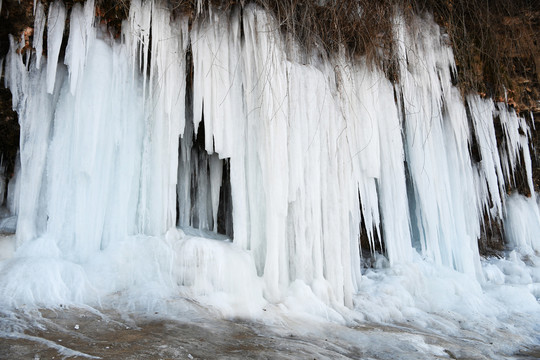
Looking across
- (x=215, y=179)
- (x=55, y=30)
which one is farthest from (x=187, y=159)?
(x=55, y=30)

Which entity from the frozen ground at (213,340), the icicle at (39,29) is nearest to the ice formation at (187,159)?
the icicle at (39,29)

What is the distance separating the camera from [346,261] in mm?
4629

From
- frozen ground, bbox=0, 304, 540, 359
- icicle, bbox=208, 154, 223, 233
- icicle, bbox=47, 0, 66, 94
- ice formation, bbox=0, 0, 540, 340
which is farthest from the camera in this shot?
icicle, bbox=208, 154, 223, 233

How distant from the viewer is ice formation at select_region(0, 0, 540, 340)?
12.8 feet

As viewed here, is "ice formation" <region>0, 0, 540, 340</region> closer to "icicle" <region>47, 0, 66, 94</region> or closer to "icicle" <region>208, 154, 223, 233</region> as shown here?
"icicle" <region>47, 0, 66, 94</region>

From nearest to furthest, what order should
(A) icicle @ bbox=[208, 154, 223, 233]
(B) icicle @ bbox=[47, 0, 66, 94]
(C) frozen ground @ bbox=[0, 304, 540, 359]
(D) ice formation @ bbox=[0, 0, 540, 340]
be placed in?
(C) frozen ground @ bbox=[0, 304, 540, 359] → (D) ice formation @ bbox=[0, 0, 540, 340] → (B) icicle @ bbox=[47, 0, 66, 94] → (A) icicle @ bbox=[208, 154, 223, 233]

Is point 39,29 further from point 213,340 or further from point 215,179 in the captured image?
point 213,340

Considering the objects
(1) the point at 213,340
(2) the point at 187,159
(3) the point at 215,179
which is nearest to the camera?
(1) the point at 213,340

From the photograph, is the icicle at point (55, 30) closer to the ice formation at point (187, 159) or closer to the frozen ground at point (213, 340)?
the ice formation at point (187, 159)

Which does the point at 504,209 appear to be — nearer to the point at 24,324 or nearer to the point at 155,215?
the point at 155,215

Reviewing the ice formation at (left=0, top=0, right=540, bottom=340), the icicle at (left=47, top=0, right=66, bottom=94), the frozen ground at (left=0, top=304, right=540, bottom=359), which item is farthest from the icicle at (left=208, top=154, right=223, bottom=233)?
the frozen ground at (left=0, top=304, right=540, bottom=359)

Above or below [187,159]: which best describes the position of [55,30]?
above

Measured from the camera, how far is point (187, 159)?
207 inches

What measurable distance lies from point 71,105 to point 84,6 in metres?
0.94
